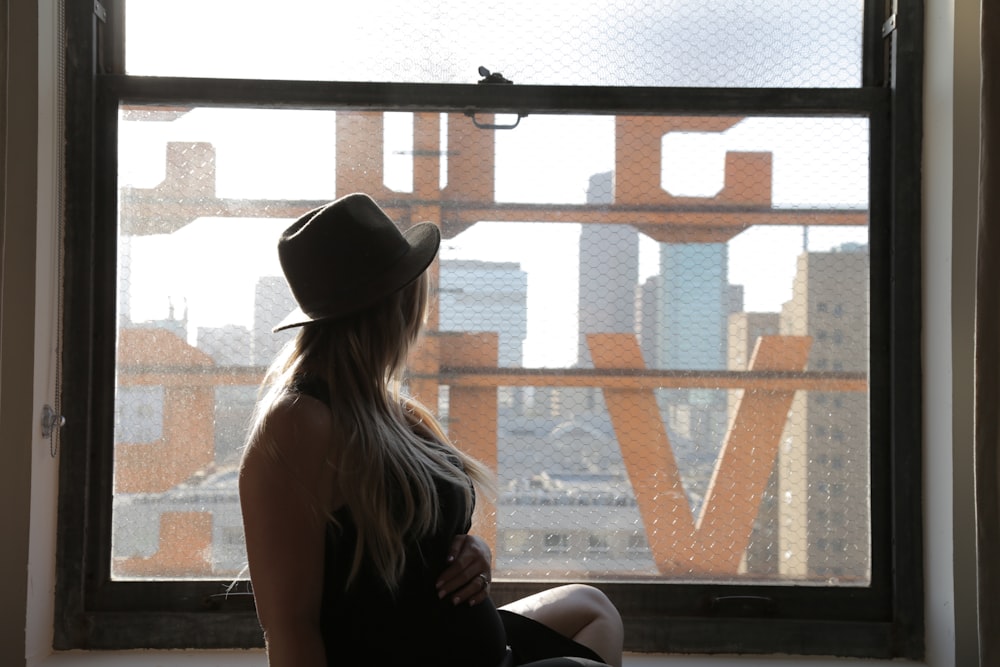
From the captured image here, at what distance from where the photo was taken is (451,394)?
192 centimetres

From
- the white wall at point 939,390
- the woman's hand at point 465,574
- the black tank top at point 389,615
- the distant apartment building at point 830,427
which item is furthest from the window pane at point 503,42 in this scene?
the woman's hand at point 465,574

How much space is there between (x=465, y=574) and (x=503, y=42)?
113 cm

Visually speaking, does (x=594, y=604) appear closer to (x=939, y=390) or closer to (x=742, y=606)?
(x=742, y=606)

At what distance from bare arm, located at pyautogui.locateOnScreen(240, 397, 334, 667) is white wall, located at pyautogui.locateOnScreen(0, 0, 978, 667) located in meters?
0.67

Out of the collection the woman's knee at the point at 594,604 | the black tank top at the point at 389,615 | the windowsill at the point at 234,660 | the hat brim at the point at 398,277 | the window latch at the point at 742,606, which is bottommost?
the windowsill at the point at 234,660

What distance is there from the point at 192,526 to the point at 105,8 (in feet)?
3.53

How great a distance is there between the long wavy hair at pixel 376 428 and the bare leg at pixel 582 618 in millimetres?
266

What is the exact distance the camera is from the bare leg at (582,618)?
1.51 meters

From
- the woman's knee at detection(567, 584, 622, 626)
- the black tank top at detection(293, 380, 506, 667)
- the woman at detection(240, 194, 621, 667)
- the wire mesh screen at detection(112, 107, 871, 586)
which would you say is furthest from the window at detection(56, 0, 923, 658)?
the black tank top at detection(293, 380, 506, 667)

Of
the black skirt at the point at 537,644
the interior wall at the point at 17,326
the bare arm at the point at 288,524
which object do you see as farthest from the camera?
the interior wall at the point at 17,326

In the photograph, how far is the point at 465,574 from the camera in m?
1.32

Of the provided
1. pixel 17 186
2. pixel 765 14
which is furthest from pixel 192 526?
pixel 765 14

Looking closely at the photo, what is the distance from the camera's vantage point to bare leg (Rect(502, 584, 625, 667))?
4.96ft

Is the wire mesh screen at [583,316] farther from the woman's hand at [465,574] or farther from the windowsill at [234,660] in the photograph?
the woman's hand at [465,574]
